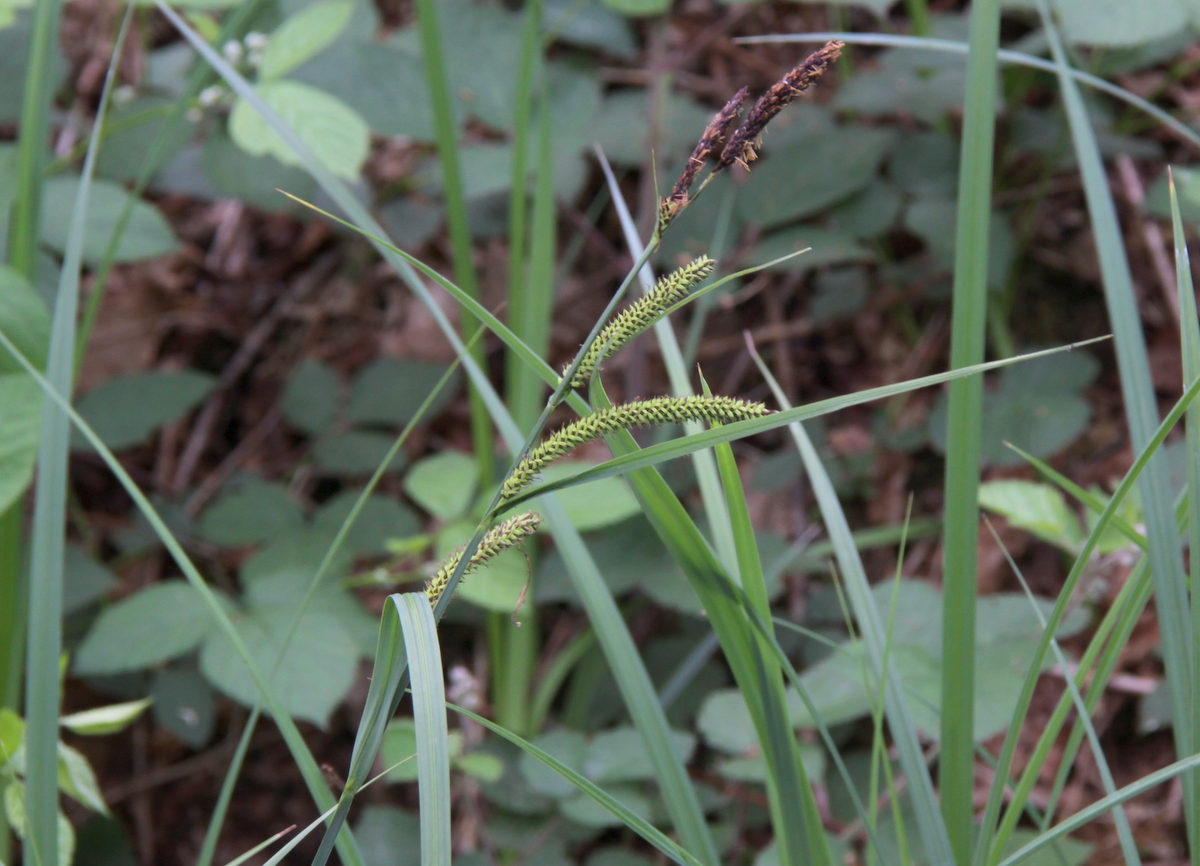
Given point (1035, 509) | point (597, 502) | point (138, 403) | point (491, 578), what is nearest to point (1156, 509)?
point (1035, 509)

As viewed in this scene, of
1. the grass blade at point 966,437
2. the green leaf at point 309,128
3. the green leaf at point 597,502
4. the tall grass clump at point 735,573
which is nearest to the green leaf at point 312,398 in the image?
the green leaf at point 309,128

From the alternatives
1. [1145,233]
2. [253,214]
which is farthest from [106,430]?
[1145,233]

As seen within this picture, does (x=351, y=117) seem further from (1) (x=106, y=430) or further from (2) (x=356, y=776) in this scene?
(2) (x=356, y=776)

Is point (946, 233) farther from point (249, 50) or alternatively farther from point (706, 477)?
point (249, 50)

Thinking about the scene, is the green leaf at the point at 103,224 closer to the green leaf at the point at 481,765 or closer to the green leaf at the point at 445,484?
the green leaf at the point at 445,484

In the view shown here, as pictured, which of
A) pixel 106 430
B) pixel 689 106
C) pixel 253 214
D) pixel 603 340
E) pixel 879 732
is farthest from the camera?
pixel 253 214
